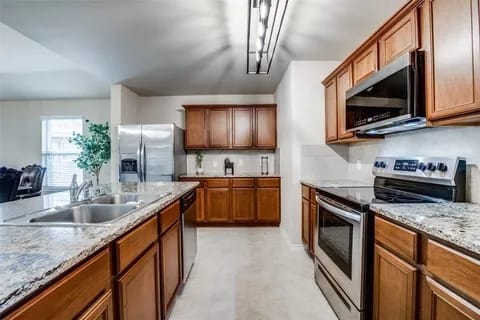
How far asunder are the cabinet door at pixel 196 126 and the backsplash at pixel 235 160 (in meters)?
0.37

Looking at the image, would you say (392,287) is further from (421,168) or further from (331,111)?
(331,111)

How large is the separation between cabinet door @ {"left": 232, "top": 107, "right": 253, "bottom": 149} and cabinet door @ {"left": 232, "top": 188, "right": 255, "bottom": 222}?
0.88 m

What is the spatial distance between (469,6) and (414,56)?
390 millimetres

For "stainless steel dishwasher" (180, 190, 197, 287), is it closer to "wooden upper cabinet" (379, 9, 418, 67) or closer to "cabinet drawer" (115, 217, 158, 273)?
"cabinet drawer" (115, 217, 158, 273)

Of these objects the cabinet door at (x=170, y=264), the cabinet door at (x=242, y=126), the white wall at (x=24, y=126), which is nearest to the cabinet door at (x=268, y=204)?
the cabinet door at (x=242, y=126)

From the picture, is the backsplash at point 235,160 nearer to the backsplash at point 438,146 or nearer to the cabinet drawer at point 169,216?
the backsplash at point 438,146

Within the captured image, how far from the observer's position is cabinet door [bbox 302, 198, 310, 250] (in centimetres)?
331

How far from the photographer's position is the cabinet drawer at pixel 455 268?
3.16 ft

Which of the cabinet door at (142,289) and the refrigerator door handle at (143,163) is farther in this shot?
the refrigerator door handle at (143,163)

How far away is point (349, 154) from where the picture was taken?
3.73 metres

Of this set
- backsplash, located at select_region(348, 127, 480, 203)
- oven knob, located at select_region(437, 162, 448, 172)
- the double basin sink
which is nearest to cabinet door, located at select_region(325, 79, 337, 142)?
backsplash, located at select_region(348, 127, 480, 203)

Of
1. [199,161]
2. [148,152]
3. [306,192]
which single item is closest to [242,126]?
[199,161]

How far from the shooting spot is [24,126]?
20.9 feet

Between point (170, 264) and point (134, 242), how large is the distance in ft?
2.62
